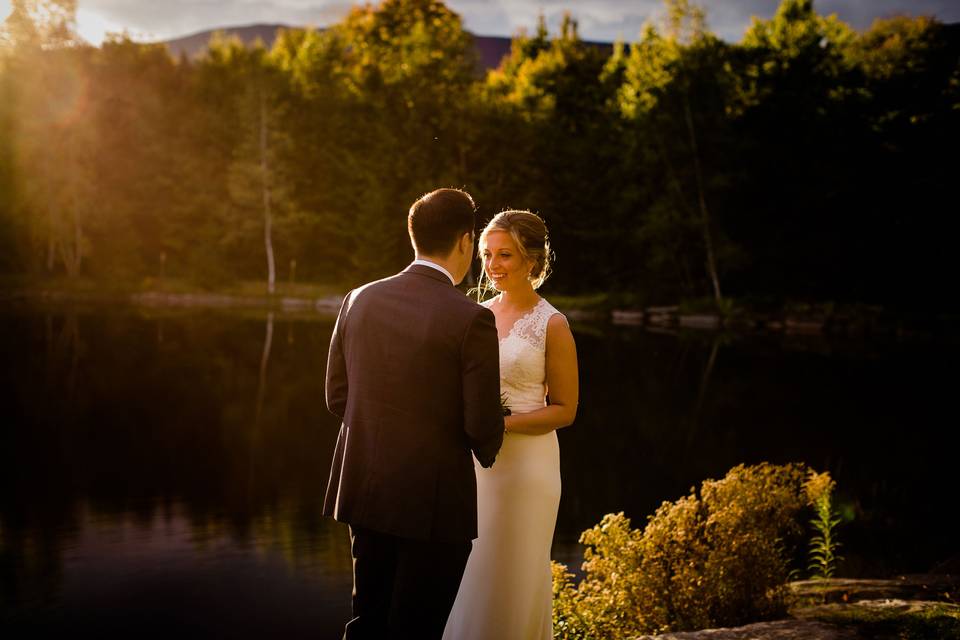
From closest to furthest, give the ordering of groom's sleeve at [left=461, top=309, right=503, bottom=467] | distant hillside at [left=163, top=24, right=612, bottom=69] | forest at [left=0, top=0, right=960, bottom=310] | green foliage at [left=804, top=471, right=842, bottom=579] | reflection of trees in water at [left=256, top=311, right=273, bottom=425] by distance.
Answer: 1. groom's sleeve at [left=461, top=309, right=503, bottom=467]
2. green foliage at [left=804, top=471, right=842, bottom=579]
3. reflection of trees in water at [left=256, top=311, right=273, bottom=425]
4. forest at [left=0, top=0, right=960, bottom=310]
5. distant hillside at [left=163, top=24, right=612, bottom=69]

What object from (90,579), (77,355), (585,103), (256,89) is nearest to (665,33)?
(585,103)

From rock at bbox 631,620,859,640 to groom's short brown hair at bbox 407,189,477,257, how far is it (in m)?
2.24

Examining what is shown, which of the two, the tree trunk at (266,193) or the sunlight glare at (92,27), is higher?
the sunlight glare at (92,27)

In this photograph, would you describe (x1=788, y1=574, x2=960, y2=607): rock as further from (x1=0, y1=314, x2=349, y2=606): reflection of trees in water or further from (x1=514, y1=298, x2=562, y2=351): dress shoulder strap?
(x1=0, y1=314, x2=349, y2=606): reflection of trees in water

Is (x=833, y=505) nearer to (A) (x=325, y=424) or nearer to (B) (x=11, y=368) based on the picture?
(A) (x=325, y=424)

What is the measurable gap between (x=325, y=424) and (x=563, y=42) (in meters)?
35.3

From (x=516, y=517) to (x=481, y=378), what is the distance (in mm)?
1323

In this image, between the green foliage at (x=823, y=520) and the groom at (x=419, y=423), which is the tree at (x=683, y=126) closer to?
the green foliage at (x=823, y=520)

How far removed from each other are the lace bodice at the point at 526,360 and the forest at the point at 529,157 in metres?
30.8

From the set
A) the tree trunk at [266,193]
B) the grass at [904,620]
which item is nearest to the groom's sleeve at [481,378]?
the grass at [904,620]

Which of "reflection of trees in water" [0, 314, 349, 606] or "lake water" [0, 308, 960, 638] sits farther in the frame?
"reflection of trees in water" [0, 314, 349, 606]

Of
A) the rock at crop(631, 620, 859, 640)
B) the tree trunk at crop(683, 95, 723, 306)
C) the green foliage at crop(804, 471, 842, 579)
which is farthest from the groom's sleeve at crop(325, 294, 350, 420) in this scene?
the tree trunk at crop(683, 95, 723, 306)

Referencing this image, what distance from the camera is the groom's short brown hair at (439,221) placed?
9.44ft

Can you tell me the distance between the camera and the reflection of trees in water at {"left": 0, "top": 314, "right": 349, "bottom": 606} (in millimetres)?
8055
